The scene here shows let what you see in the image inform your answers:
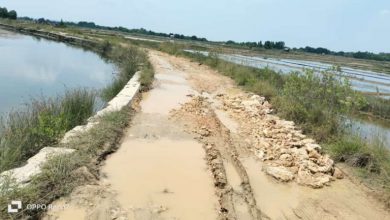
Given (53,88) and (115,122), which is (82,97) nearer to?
(115,122)

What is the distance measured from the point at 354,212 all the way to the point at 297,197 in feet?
2.11

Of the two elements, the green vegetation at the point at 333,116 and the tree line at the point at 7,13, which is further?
the tree line at the point at 7,13

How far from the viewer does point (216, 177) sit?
17.1 feet

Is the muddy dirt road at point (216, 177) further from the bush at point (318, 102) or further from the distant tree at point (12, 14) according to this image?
the distant tree at point (12, 14)

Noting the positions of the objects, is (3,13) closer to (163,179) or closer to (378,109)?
(378,109)

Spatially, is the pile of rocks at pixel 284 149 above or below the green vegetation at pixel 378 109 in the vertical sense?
above

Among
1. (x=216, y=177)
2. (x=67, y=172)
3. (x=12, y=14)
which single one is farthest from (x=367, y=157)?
(x=12, y=14)

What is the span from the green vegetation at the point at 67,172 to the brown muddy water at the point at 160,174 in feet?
0.66

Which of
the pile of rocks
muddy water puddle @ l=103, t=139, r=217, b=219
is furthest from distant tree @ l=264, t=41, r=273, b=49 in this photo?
muddy water puddle @ l=103, t=139, r=217, b=219

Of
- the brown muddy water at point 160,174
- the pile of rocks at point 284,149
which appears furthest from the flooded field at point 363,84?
the brown muddy water at point 160,174

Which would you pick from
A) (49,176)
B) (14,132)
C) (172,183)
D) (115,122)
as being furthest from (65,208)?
(115,122)

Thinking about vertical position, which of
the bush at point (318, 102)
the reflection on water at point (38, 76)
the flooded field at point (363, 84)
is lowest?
the reflection on water at point (38, 76)

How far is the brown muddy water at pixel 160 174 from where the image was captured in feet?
13.8

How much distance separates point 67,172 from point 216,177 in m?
1.80
